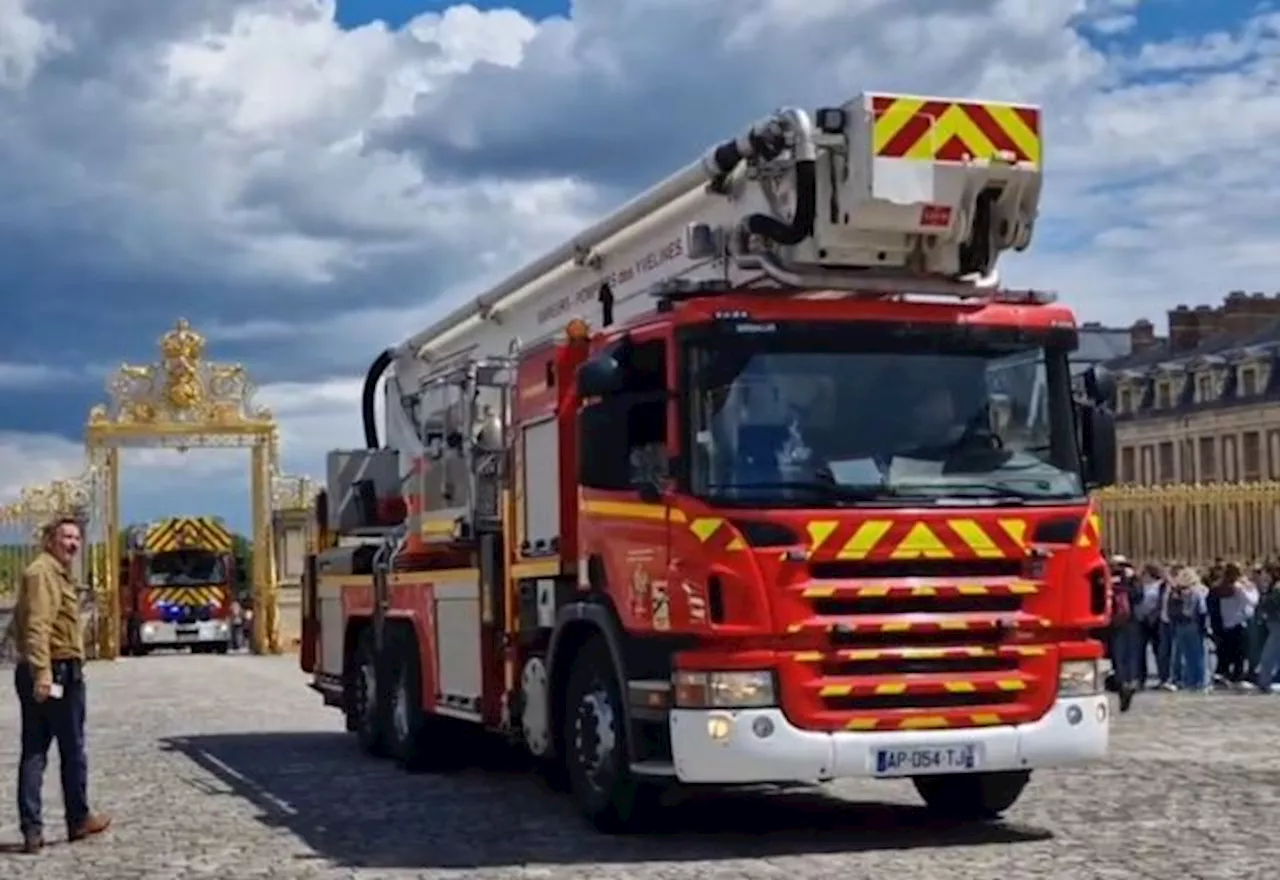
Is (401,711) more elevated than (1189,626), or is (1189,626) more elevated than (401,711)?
(1189,626)

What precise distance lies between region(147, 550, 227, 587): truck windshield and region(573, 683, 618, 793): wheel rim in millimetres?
39620

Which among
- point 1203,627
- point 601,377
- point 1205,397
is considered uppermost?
point 1205,397

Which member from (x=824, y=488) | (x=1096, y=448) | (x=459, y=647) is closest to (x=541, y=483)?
(x=459, y=647)

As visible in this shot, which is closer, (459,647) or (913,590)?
(913,590)

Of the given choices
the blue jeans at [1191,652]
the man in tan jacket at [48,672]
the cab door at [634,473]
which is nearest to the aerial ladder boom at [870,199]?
the cab door at [634,473]

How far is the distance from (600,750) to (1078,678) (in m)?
2.70

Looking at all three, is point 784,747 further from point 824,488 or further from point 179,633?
point 179,633

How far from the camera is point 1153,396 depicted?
248 ft

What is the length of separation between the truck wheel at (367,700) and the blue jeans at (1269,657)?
452 inches

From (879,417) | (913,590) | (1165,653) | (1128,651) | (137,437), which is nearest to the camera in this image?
(913,590)

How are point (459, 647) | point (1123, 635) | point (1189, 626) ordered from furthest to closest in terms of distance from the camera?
1. point (1189, 626)
2. point (1123, 635)
3. point (459, 647)

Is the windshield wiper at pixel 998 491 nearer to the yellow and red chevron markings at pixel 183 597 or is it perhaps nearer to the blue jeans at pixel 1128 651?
the blue jeans at pixel 1128 651

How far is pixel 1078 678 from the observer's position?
12148mm

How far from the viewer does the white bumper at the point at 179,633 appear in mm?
50688
